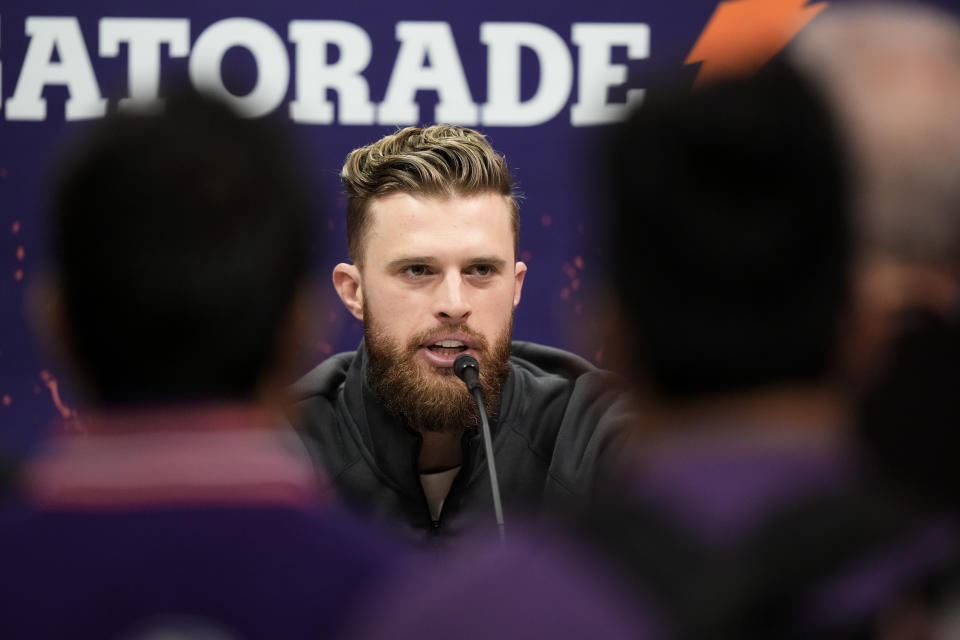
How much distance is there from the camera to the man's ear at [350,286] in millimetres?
3084

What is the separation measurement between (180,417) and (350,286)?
85.9 inches

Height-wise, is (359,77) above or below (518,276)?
above

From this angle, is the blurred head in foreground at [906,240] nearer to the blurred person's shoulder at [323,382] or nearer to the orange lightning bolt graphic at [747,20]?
the blurred person's shoulder at [323,382]

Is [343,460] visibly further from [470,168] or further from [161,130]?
[161,130]

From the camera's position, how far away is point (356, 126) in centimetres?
364

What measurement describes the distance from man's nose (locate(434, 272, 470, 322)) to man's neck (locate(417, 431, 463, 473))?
0.86 ft

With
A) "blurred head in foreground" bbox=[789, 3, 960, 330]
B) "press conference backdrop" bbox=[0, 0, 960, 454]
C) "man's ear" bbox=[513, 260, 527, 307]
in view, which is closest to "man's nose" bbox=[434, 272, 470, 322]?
"man's ear" bbox=[513, 260, 527, 307]

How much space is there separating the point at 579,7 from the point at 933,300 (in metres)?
2.81

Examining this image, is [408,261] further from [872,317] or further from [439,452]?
[872,317]

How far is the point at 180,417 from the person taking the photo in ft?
3.07

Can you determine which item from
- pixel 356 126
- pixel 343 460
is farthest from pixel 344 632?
pixel 356 126

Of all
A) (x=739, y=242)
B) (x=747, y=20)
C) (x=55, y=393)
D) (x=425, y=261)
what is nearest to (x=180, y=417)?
(x=739, y=242)

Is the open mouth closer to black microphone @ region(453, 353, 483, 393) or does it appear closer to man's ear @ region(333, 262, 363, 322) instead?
black microphone @ region(453, 353, 483, 393)

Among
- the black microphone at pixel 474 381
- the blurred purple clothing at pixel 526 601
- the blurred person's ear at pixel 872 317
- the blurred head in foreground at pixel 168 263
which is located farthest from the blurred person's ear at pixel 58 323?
the black microphone at pixel 474 381
